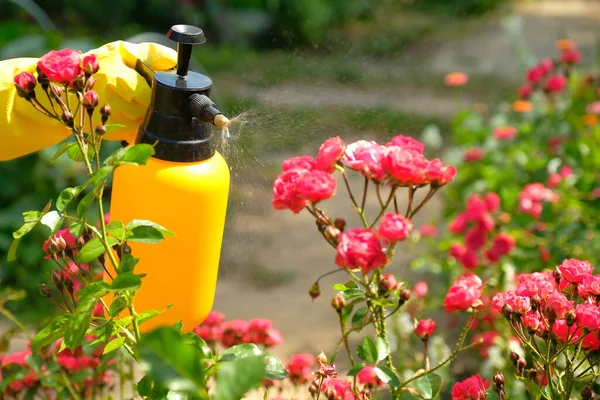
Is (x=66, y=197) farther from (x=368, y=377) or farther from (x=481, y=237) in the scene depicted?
(x=481, y=237)

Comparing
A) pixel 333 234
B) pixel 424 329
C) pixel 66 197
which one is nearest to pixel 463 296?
pixel 424 329

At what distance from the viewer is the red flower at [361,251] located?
0.92 meters

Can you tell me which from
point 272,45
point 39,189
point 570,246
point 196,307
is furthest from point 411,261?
point 272,45

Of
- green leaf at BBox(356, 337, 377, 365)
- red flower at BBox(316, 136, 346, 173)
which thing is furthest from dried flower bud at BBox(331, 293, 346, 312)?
red flower at BBox(316, 136, 346, 173)

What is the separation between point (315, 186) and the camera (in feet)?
3.14

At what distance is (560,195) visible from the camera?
2791 mm

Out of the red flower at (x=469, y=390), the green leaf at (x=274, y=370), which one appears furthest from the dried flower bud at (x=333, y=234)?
the red flower at (x=469, y=390)

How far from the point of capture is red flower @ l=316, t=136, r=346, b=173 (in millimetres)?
1014

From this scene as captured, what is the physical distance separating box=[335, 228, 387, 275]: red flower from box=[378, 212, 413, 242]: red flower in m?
0.01

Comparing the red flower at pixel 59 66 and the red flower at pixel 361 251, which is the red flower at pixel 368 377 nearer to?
the red flower at pixel 361 251

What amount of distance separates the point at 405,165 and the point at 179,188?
32 cm

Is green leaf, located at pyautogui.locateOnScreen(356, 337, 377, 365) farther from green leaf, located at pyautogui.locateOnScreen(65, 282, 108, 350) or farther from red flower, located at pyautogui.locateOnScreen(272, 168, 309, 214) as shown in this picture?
green leaf, located at pyautogui.locateOnScreen(65, 282, 108, 350)

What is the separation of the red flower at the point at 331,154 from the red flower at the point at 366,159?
1 centimetres

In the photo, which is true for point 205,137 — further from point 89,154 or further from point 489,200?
point 489,200
